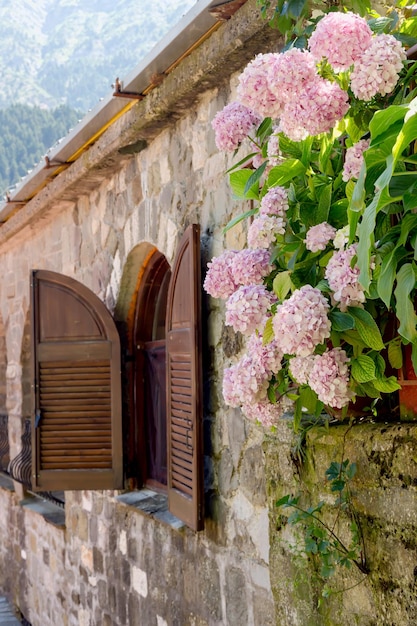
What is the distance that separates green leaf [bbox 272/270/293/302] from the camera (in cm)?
186

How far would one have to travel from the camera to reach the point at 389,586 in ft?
5.25

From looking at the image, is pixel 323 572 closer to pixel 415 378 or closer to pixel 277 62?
pixel 415 378

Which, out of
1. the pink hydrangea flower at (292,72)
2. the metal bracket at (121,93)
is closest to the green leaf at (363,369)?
the pink hydrangea flower at (292,72)

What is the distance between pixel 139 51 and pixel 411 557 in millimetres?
91985

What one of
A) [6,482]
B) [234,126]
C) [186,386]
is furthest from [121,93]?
[6,482]

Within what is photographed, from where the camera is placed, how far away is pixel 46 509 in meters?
6.91

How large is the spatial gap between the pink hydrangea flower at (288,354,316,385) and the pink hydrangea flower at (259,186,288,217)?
1.21 feet

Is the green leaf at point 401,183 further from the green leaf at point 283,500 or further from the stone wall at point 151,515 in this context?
the stone wall at point 151,515

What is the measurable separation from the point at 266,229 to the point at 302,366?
0.36 m

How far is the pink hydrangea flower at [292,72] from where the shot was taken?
1757mm

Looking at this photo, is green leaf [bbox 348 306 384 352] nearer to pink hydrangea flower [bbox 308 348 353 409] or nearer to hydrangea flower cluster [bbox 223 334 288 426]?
pink hydrangea flower [bbox 308 348 353 409]

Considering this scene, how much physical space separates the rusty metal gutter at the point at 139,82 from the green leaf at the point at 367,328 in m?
1.93

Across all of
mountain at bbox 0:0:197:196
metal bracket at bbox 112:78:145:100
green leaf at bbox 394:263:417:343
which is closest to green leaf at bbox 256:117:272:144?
green leaf at bbox 394:263:417:343

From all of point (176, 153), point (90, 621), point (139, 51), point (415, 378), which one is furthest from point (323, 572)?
point (139, 51)
